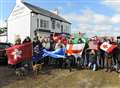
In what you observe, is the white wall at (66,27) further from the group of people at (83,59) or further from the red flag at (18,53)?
the red flag at (18,53)

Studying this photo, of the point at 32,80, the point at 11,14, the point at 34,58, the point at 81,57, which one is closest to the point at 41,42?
the point at 34,58

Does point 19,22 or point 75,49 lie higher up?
point 19,22

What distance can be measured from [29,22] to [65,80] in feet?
119

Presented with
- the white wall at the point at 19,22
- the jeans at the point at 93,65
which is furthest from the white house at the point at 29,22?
the jeans at the point at 93,65

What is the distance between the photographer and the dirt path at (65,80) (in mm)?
15336

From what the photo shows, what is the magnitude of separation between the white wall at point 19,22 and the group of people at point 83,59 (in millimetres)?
31670

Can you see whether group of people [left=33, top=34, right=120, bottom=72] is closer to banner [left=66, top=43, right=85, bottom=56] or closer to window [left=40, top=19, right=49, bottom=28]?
banner [left=66, top=43, right=85, bottom=56]

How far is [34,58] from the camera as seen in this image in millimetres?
19469

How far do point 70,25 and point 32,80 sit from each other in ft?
164

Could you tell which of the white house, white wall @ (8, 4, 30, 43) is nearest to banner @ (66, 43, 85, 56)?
the white house

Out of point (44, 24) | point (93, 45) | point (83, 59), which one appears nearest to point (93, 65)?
point (83, 59)

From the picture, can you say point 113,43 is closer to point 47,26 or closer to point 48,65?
point 48,65

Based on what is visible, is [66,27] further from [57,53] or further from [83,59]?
[83,59]

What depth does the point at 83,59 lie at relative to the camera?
1888 cm
